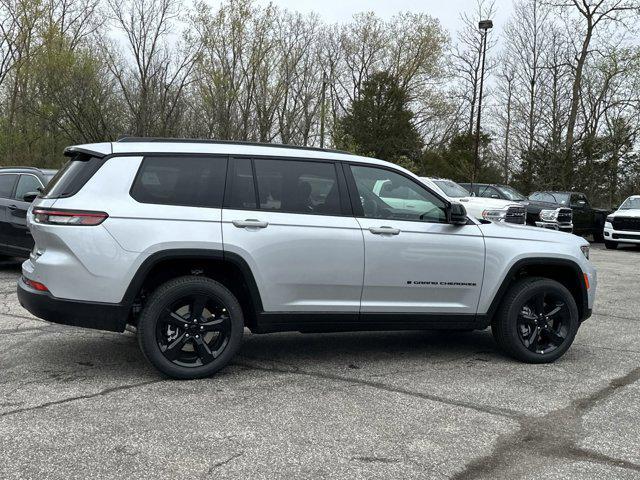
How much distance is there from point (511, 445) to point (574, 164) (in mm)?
30648

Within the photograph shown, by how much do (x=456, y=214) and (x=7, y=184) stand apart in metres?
8.06

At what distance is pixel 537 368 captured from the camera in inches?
219

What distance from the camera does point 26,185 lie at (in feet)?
34.9

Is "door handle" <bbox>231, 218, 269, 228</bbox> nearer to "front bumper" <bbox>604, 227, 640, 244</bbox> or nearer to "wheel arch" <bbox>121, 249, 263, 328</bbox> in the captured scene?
"wheel arch" <bbox>121, 249, 263, 328</bbox>

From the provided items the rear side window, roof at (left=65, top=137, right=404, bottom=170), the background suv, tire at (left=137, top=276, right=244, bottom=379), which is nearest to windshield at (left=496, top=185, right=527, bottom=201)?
the background suv

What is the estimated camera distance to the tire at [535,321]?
18.4ft

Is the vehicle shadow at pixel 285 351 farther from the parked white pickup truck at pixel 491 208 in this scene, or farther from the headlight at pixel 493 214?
the parked white pickup truck at pixel 491 208

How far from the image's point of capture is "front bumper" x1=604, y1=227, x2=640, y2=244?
19.7 meters

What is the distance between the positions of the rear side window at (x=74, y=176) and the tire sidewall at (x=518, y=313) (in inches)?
140

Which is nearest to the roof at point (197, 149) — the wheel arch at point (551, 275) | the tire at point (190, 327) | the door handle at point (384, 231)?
the door handle at point (384, 231)

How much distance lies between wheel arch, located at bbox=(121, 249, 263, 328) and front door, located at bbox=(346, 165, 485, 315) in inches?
35.6

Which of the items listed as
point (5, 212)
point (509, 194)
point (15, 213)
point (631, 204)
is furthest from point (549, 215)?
point (5, 212)

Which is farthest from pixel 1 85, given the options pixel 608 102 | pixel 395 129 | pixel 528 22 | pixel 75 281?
pixel 75 281

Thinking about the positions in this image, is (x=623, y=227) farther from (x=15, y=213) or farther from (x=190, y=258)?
(x=190, y=258)
